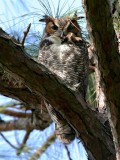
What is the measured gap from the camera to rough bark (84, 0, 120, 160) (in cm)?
99

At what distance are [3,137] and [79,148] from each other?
0.41m

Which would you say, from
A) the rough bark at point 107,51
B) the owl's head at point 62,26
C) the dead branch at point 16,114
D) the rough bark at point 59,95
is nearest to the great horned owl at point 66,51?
the owl's head at point 62,26

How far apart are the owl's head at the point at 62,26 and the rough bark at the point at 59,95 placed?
2.84ft

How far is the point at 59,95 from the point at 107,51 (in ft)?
0.76

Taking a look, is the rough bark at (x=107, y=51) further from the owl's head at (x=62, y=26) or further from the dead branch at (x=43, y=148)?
the owl's head at (x=62, y=26)

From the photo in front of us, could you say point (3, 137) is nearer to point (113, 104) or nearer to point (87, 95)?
point (87, 95)

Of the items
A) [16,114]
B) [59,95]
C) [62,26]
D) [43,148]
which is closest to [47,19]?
[62,26]

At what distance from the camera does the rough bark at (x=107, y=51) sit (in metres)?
0.99

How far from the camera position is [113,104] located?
1134mm

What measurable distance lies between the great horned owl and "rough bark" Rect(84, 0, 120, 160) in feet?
2.70

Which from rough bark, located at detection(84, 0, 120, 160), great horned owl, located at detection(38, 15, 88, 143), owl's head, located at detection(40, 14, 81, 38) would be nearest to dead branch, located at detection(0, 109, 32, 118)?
great horned owl, located at detection(38, 15, 88, 143)

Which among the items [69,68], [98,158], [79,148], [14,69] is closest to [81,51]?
[69,68]

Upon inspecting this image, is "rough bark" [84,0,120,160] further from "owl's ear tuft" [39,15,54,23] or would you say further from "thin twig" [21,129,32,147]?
"owl's ear tuft" [39,15,54,23]

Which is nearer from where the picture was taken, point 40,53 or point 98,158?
point 98,158
